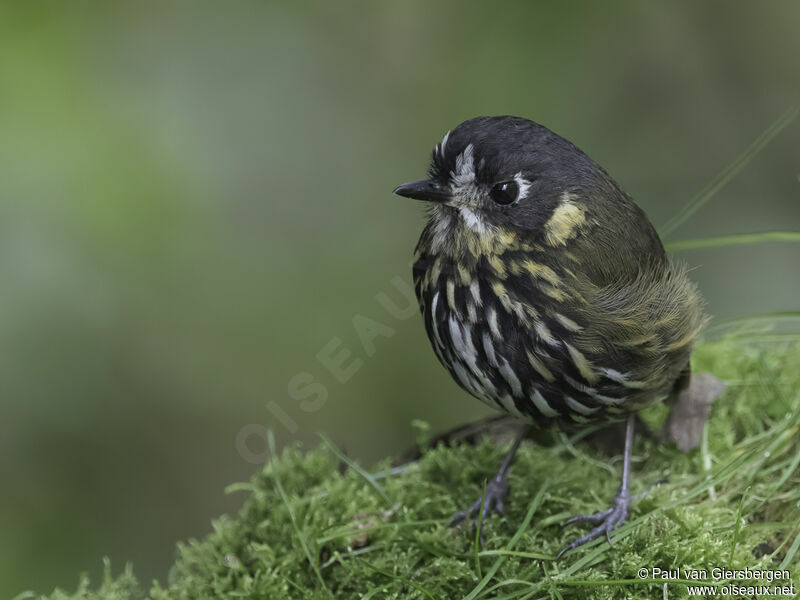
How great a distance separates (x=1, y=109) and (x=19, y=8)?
57 cm

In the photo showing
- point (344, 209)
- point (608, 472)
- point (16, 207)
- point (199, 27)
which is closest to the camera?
point (608, 472)

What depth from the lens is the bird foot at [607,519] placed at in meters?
2.71

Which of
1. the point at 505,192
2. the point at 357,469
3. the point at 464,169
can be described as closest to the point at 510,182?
the point at 505,192

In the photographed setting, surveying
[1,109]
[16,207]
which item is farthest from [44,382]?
[1,109]

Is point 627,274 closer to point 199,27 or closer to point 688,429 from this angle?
point 688,429

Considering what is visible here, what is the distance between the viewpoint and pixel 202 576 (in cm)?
299

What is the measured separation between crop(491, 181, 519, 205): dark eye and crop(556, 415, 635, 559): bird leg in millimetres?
1005

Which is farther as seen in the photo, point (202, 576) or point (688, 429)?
point (688, 429)

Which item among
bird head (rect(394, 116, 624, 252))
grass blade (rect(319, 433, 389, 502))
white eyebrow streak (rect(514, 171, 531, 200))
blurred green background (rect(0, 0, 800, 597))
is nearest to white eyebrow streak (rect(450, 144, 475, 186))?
bird head (rect(394, 116, 624, 252))

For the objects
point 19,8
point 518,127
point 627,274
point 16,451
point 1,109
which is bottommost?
point 627,274

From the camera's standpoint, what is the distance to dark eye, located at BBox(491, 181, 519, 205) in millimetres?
2773

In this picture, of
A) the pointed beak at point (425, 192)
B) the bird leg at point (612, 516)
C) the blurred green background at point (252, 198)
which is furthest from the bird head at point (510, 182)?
the blurred green background at point (252, 198)

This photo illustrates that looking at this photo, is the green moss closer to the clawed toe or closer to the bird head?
the clawed toe

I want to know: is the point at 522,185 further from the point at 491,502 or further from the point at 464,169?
the point at 491,502
